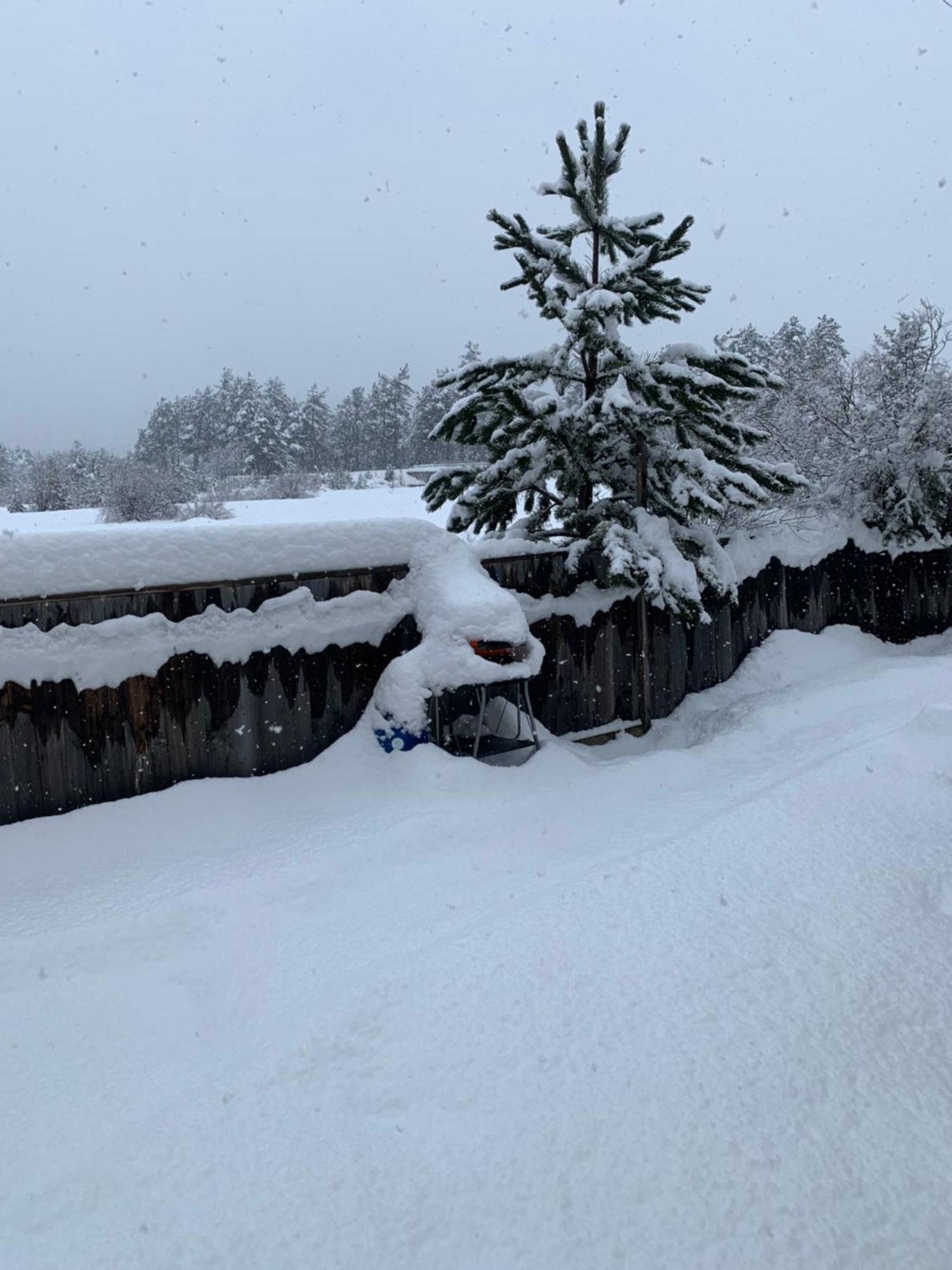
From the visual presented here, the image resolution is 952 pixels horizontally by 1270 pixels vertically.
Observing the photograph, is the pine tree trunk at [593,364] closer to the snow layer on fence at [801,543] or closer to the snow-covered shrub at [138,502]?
the snow layer on fence at [801,543]

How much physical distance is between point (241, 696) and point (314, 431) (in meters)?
68.4

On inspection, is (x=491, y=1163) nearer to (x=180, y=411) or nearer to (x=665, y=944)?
(x=665, y=944)

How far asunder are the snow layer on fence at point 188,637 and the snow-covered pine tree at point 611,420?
2002 millimetres

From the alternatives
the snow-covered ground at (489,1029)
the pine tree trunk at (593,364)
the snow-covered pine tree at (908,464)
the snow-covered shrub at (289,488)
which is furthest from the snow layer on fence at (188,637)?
the snow-covered shrub at (289,488)

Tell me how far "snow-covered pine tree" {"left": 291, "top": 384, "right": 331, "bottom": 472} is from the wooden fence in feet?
208

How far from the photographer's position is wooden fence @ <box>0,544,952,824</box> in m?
4.87

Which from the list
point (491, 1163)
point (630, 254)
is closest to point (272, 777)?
point (491, 1163)

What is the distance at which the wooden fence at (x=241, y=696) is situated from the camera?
16.0ft

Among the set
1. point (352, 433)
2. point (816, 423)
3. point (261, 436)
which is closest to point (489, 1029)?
point (816, 423)

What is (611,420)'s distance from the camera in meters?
7.11

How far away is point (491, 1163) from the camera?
2.46 metres

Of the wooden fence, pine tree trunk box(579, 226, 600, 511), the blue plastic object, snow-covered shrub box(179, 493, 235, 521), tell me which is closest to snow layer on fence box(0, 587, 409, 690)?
the wooden fence

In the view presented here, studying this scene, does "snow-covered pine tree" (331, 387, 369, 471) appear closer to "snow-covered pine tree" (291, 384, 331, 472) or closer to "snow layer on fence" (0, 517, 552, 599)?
"snow-covered pine tree" (291, 384, 331, 472)

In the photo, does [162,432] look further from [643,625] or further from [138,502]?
[643,625]
